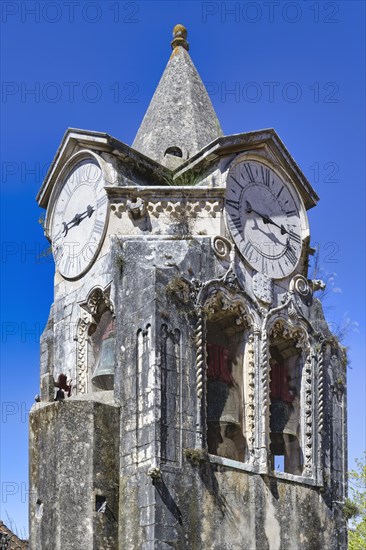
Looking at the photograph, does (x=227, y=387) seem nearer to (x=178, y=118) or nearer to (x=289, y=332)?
(x=289, y=332)

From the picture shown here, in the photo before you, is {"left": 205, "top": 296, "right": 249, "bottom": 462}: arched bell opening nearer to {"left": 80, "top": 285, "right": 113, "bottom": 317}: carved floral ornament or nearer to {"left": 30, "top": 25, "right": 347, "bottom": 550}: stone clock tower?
{"left": 30, "top": 25, "right": 347, "bottom": 550}: stone clock tower

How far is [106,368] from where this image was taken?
2203cm

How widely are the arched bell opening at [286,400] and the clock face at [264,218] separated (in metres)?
1.45

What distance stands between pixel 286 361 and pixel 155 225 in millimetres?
3707

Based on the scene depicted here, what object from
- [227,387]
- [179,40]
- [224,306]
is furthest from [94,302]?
[179,40]

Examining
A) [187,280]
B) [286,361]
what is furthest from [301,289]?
[187,280]

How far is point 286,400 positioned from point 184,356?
10.1 ft

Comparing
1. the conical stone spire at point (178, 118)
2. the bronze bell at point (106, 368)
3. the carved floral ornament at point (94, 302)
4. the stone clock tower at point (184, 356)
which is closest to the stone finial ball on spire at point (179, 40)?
the conical stone spire at point (178, 118)

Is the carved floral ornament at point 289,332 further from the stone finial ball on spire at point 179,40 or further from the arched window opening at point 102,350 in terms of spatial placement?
the stone finial ball on spire at point 179,40

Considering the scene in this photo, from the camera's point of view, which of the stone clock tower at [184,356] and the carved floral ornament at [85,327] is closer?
the stone clock tower at [184,356]

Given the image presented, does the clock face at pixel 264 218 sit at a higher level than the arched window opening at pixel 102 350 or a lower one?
higher

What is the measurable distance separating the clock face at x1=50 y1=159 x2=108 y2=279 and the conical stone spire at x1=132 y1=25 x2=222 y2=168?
1635 millimetres

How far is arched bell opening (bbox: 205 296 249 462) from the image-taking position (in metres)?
21.9

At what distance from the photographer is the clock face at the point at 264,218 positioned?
22719 millimetres
